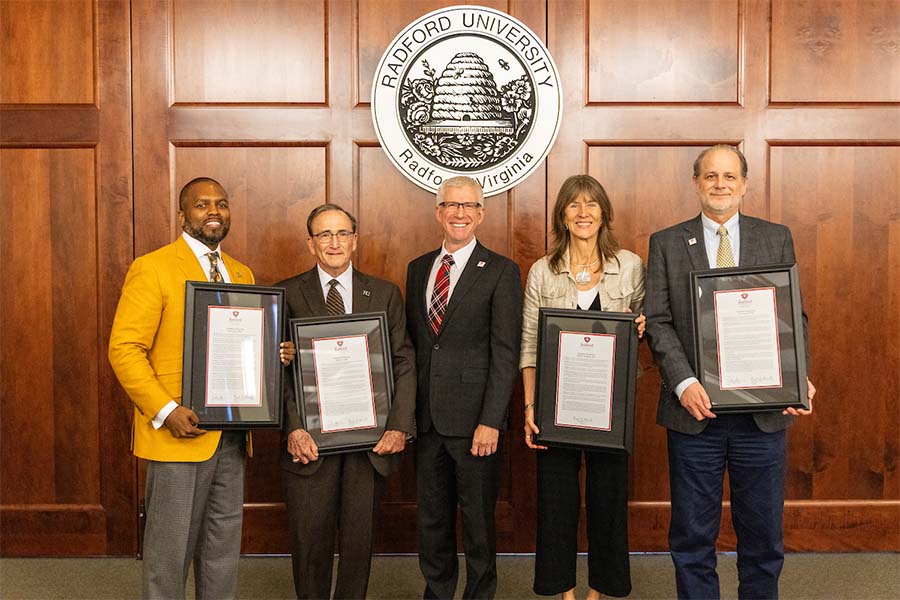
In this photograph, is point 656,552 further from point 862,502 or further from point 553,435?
point 553,435

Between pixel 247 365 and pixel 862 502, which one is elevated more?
pixel 247 365

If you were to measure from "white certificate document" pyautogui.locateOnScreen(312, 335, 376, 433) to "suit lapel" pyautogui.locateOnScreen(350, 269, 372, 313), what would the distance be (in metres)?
0.14

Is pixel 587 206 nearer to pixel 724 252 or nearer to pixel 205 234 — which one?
pixel 724 252

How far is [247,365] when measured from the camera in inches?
102

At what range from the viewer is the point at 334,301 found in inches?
110

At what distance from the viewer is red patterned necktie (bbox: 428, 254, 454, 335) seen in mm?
2867

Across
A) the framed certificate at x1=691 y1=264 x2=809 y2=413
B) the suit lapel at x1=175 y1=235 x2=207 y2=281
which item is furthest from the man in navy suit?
the suit lapel at x1=175 y1=235 x2=207 y2=281

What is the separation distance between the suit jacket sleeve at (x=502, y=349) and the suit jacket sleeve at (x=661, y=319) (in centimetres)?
49

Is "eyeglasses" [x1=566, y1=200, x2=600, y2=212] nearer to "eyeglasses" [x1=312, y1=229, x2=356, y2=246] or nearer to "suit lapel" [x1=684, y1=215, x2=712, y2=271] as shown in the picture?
"suit lapel" [x1=684, y1=215, x2=712, y2=271]

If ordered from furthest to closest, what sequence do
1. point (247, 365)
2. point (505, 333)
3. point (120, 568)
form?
point (120, 568)
point (505, 333)
point (247, 365)

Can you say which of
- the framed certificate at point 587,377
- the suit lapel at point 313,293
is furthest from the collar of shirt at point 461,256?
the suit lapel at point 313,293

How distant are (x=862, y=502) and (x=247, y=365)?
3.07 meters

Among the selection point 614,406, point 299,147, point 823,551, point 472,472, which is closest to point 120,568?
point 472,472

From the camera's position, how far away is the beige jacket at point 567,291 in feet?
9.30
